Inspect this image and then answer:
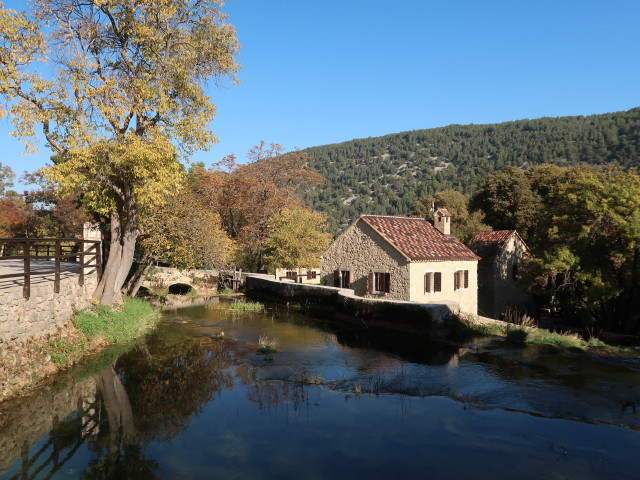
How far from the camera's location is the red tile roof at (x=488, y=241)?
29.6 meters

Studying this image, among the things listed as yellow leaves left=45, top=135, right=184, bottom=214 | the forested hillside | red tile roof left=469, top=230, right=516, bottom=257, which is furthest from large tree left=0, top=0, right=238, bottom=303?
the forested hillside

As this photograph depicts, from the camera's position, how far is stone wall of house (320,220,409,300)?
22.8 metres

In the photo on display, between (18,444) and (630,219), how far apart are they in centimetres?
2309

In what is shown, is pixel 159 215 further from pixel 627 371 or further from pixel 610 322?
pixel 610 322

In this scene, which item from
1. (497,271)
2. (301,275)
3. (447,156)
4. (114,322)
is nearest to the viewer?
(114,322)

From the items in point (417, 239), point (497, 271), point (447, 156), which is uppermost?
point (447, 156)

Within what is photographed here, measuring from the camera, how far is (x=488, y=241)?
30188 millimetres

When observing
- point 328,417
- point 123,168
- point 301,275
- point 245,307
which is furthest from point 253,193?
point 328,417

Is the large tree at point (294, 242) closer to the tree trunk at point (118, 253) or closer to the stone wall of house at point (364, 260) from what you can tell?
the stone wall of house at point (364, 260)

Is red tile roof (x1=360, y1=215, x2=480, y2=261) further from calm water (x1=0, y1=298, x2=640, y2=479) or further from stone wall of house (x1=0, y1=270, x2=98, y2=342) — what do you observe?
stone wall of house (x1=0, y1=270, x2=98, y2=342)

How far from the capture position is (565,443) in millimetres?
8266

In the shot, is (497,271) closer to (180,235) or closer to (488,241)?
(488,241)

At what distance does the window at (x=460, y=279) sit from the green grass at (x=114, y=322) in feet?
53.4

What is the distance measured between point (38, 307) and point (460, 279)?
68.2 feet
